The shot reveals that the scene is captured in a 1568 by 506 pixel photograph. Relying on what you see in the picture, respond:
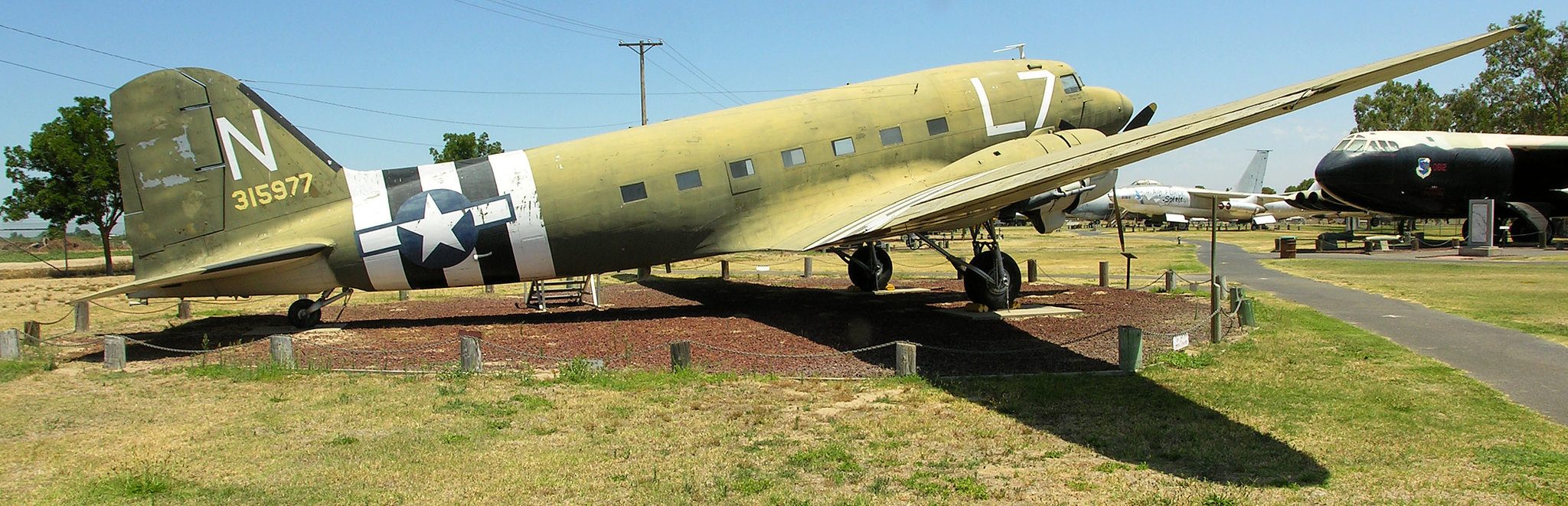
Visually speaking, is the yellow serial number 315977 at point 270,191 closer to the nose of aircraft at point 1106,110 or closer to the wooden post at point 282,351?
the wooden post at point 282,351

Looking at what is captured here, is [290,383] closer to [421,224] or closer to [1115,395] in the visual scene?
[421,224]

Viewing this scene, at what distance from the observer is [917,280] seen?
28.3 m

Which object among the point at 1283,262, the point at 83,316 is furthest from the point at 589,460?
the point at 1283,262

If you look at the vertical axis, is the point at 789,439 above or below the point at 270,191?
below

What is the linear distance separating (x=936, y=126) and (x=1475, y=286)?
1707 centimetres

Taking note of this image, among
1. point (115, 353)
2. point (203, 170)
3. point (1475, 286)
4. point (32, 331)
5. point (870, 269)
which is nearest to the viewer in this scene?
point (115, 353)

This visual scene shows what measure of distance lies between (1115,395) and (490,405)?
7.81 metres

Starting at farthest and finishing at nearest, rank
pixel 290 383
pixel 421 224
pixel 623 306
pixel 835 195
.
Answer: pixel 623 306 < pixel 835 195 < pixel 421 224 < pixel 290 383

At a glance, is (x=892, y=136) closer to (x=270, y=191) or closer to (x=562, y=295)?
(x=562, y=295)

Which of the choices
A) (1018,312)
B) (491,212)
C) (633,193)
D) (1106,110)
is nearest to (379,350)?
(491,212)

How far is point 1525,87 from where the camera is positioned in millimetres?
79438

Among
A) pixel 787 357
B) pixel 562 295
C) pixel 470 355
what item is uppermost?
pixel 562 295

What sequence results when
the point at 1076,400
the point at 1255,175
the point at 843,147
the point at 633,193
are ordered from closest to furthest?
the point at 1076,400 → the point at 633,193 → the point at 843,147 → the point at 1255,175

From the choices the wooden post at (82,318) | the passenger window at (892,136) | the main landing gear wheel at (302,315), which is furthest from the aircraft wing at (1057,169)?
the wooden post at (82,318)
